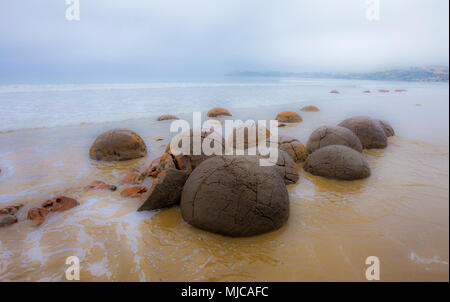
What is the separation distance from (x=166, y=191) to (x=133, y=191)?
1.08 meters

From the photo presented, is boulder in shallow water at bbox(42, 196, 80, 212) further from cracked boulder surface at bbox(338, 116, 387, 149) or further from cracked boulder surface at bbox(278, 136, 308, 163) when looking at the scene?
cracked boulder surface at bbox(338, 116, 387, 149)

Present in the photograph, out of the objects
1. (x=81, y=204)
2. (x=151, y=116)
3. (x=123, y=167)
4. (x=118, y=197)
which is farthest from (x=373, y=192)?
(x=151, y=116)

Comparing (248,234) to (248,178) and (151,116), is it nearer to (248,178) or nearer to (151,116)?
(248,178)

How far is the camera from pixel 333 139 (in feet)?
22.8

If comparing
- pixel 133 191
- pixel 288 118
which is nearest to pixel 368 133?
pixel 288 118

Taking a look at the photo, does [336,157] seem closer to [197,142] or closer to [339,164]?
[339,164]

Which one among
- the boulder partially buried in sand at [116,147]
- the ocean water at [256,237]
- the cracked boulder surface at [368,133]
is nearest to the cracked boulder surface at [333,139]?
the ocean water at [256,237]

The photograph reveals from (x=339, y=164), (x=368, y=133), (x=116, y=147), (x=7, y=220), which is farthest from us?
(x=368, y=133)

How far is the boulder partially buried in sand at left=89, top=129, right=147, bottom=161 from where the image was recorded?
707 centimetres

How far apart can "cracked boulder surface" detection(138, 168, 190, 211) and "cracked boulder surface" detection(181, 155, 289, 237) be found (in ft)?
1.59

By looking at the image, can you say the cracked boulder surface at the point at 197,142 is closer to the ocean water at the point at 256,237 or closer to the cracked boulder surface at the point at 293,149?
the ocean water at the point at 256,237

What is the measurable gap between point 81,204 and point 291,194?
3762mm

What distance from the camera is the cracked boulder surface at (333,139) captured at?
690cm
